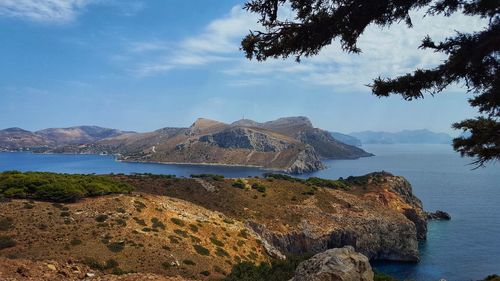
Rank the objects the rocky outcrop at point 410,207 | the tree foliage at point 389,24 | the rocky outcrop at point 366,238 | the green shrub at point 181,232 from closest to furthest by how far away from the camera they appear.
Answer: the tree foliage at point 389,24 → the green shrub at point 181,232 → the rocky outcrop at point 366,238 → the rocky outcrop at point 410,207

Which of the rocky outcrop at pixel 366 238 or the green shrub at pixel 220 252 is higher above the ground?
the green shrub at pixel 220 252

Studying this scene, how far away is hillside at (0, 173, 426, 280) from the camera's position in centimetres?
2633

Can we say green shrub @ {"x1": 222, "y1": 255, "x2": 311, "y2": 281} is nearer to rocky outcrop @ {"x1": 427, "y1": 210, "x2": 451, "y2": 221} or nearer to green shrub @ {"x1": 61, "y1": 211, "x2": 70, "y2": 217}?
green shrub @ {"x1": 61, "y1": 211, "x2": 70, "y2": 217}

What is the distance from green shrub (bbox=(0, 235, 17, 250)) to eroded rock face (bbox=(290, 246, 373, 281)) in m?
20.3

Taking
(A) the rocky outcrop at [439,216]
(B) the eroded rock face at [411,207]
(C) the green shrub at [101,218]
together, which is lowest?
(A) the rocky outcrop at [439,216]

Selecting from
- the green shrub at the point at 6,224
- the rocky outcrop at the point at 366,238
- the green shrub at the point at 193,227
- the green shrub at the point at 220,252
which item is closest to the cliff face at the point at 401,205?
the rocky outcrop at the point at 366,238

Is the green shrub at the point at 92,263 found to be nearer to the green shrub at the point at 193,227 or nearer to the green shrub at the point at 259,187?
the green shrub at the point at 193,227

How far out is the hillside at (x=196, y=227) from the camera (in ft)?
86.4

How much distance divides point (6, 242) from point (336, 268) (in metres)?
22.2

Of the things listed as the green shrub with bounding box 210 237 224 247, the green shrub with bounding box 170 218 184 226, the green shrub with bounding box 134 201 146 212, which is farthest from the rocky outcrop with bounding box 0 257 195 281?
the green shrub with bounding box 170 218 184 226

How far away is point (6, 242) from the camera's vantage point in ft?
85.3

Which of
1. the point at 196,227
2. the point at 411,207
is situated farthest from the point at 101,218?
the point at 411,207

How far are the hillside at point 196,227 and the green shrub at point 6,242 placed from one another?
92mm

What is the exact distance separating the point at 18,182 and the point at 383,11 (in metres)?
36.4
